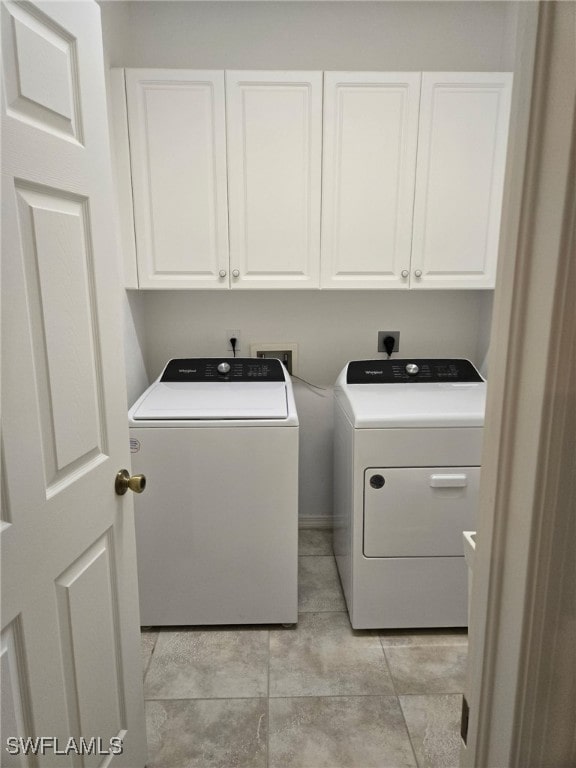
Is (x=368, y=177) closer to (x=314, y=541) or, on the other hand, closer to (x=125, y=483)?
(x=125, y=483)

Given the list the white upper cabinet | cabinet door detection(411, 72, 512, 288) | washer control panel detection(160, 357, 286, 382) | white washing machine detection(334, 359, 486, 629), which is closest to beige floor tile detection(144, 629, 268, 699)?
white washing machine detection(334, 359, 486, 629)

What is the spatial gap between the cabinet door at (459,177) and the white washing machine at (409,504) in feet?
1.88

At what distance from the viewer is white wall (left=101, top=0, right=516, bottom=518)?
84.2 inches

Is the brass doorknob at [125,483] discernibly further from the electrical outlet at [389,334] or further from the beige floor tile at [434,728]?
the electrical outlet at [389,334]

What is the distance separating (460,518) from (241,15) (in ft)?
7.42

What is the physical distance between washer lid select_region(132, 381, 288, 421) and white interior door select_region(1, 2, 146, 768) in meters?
0.64

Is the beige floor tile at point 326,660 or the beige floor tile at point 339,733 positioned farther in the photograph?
the beige floor tile at point 326,660

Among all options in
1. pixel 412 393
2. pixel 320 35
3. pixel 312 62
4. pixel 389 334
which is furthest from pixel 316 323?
pixel 320 35

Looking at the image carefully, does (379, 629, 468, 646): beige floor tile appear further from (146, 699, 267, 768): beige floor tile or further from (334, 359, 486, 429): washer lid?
(334, 359, 486, 429): washer lid

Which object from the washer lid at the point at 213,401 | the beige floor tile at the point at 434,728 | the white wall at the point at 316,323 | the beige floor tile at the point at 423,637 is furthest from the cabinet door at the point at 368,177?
the beige floor tile at the point at 434,728

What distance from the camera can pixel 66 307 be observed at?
2.90ft

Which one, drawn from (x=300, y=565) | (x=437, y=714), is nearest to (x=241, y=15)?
(x=300, y=565)

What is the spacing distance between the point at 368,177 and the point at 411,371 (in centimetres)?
86

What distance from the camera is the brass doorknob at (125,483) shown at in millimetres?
1096
